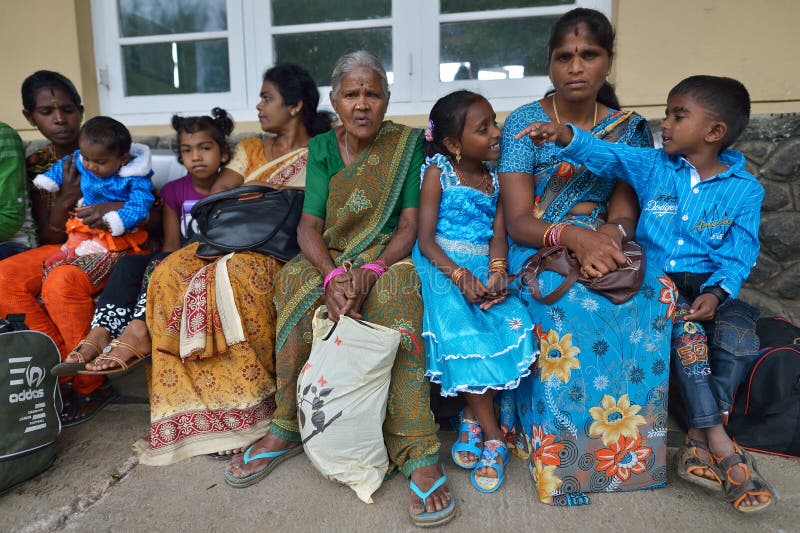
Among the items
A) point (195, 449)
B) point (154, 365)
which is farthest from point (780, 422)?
point (154, 365)

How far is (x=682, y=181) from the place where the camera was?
206 cm

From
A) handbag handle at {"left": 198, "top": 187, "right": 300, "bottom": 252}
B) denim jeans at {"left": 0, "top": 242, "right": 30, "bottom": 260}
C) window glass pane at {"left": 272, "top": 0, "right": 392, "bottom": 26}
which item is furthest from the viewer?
window glass pane at {"left": 272, "top": 0, "right": 392, "bottom": 26}

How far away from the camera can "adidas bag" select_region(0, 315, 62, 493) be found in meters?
Result: 1.93

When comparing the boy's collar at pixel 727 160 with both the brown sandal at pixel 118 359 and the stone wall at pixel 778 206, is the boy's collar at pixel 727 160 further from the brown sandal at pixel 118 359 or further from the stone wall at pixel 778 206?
the brown sandal at pixel 118 359

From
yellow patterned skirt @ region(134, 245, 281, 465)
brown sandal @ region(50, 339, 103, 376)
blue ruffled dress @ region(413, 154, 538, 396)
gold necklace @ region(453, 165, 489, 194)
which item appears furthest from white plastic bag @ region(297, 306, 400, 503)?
brown sandal @ region(50, 339, 103, 376)

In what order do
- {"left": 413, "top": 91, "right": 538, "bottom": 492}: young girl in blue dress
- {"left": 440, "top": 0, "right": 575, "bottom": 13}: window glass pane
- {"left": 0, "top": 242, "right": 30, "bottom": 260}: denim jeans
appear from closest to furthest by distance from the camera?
{"left": 413, "top": 91, "right": 538, "bottom": 492}: young girl in blue dress
{"left": 0, "top": 242, "right": 30, "bottom": 260}: denim jeans
{"left": 440, "top": 0, "right": 575, "bottom": 13}: window glass pane

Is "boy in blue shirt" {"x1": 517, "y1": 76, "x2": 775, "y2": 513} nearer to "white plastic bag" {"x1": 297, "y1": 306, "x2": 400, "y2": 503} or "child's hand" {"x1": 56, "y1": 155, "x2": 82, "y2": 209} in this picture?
"white plastic bag" {"x1": 297, "y1": 306, "x2": 400, "y2": 503}

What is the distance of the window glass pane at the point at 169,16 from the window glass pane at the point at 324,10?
44 cm

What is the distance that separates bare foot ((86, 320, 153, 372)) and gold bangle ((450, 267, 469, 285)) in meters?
1.43

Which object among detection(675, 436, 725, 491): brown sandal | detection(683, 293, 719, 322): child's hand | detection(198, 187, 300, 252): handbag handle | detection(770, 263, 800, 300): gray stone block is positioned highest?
detection(198, 187, 300, 252): handbag handle

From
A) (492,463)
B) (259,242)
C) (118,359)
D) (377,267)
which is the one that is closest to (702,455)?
(492,463)

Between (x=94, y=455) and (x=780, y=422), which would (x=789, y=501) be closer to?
(x=780, y=422)

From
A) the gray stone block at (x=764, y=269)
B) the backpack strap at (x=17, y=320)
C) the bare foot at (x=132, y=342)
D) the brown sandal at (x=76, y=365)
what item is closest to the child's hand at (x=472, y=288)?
the bare foot at (x=132, y=342)

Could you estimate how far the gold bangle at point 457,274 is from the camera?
1.99 metres
